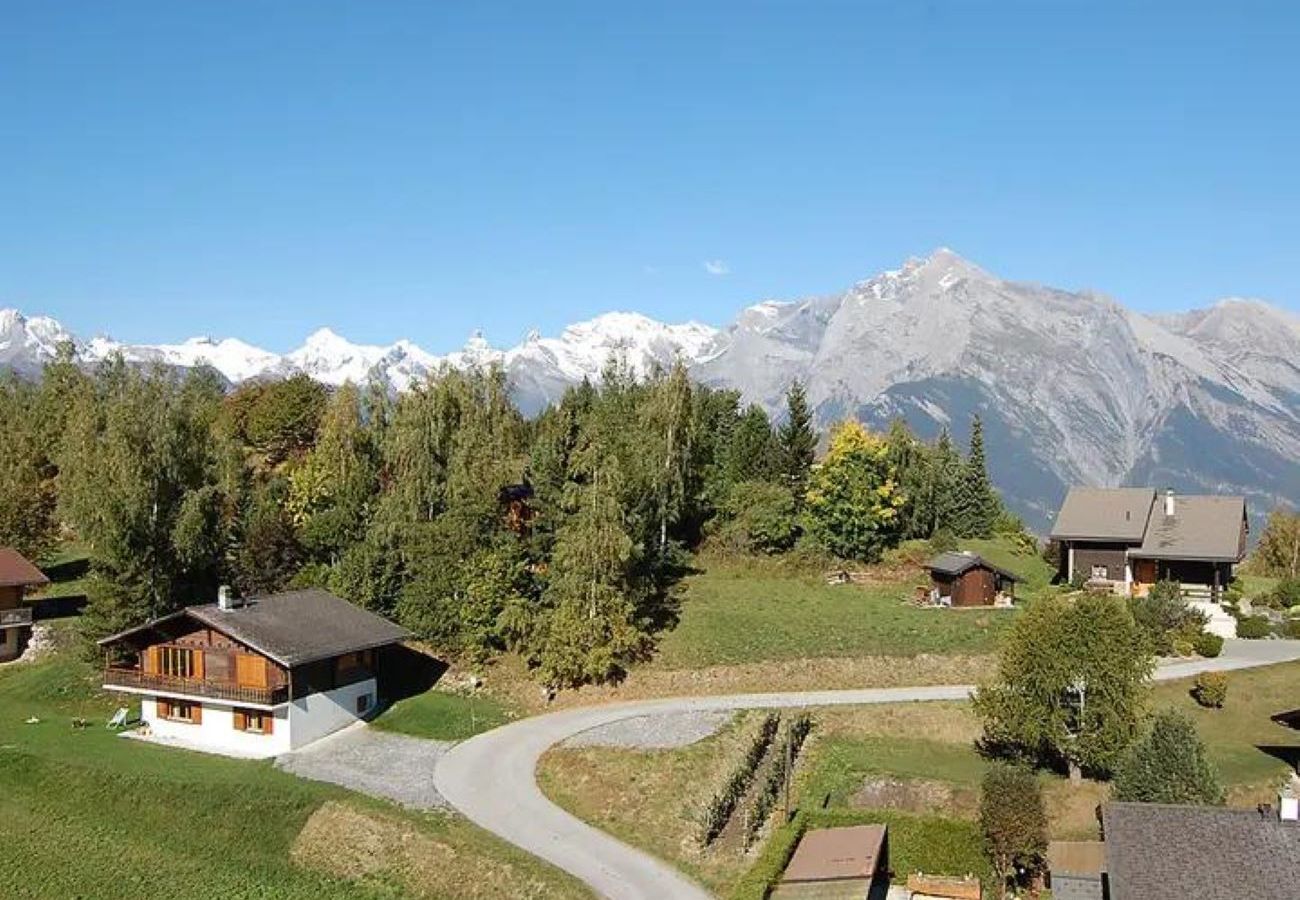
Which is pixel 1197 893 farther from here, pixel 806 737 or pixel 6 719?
pixel 6 719

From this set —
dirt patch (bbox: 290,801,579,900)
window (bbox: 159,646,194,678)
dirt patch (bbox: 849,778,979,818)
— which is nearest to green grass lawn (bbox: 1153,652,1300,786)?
dirt patch (bbox: 849,778,979,818)

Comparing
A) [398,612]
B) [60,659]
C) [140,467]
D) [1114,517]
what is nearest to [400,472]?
[398,612]

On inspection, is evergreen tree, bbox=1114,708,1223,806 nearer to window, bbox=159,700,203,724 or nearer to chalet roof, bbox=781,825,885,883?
chalet roof, bbox=781,825,885,883

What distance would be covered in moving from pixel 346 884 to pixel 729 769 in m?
14.6

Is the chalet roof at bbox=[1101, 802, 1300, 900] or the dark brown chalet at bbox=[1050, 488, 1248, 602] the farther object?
the dark brown chalet at bbox=[1050, 488, 1248, 602]

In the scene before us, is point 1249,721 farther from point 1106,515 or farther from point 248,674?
point 248,674

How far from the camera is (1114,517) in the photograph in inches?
2643

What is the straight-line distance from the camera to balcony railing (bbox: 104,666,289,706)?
4631cm

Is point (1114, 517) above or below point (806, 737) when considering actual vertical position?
above

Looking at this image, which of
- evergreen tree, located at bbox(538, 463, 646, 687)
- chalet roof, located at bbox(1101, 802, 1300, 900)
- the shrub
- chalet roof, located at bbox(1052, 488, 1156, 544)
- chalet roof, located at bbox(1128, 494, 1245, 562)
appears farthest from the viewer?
chalet roof, located at bbox(1052, 488, 1156, 544)

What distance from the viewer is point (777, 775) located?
141ft

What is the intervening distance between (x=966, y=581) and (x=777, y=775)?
2549cm

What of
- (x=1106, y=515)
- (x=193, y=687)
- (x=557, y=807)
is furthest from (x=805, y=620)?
(x=193, y=687)

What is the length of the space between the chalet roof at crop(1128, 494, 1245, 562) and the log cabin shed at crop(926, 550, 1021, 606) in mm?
8041
